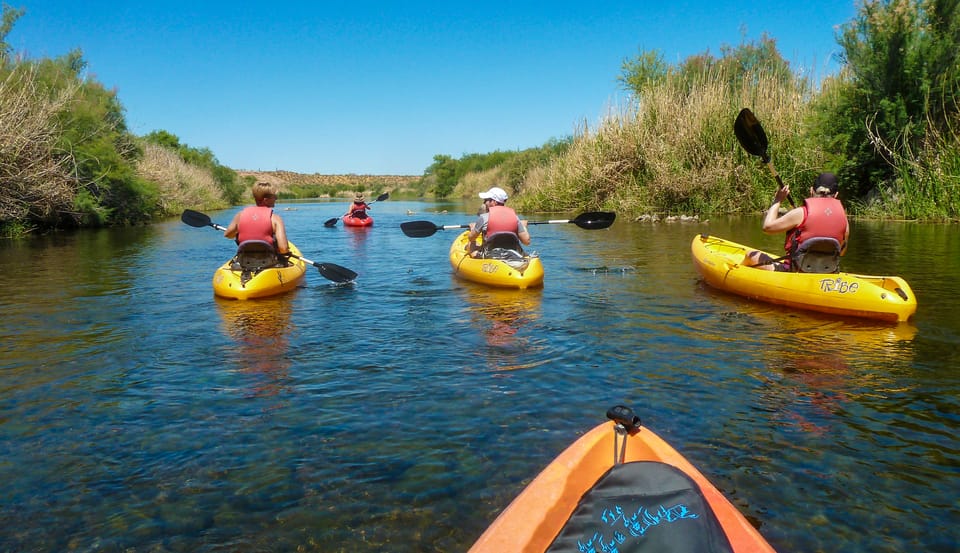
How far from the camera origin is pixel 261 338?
6414 mm

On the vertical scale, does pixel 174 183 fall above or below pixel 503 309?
above

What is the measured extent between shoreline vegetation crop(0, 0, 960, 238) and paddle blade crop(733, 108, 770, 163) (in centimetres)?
806

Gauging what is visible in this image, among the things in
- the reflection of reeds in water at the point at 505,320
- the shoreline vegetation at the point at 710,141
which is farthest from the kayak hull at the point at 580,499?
the shoreline vegetation at the point at 710,141

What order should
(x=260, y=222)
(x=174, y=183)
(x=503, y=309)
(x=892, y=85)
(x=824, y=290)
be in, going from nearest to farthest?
(x=824, y=290) → (x=503, y=309) → (x=260, y=222) → (x=892, y=85) → (x=174, y=183)

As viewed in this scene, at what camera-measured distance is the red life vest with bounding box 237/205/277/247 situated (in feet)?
27.1

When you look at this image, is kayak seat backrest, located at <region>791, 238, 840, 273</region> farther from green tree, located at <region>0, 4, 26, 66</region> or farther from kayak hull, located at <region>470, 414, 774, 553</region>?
green tree, located at <region>0, 4, 26, 66</region>

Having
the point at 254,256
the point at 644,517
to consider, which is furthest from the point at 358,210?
the point at 644,517

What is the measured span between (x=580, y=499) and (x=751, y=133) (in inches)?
334

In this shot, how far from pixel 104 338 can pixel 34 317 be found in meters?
1.65

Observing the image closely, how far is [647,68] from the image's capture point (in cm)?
3078

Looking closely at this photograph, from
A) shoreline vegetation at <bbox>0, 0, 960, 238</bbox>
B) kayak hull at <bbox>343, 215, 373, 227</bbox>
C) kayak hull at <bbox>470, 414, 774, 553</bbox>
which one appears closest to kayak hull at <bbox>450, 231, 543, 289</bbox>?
kayak hull at <bbox>470, 414, 774, 553</bbox>

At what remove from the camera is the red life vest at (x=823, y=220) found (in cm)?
685

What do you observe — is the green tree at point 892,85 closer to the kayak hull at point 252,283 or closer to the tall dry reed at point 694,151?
the tall dry reed at point 694,151

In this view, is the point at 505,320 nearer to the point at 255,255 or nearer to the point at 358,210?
the point at 255,255
